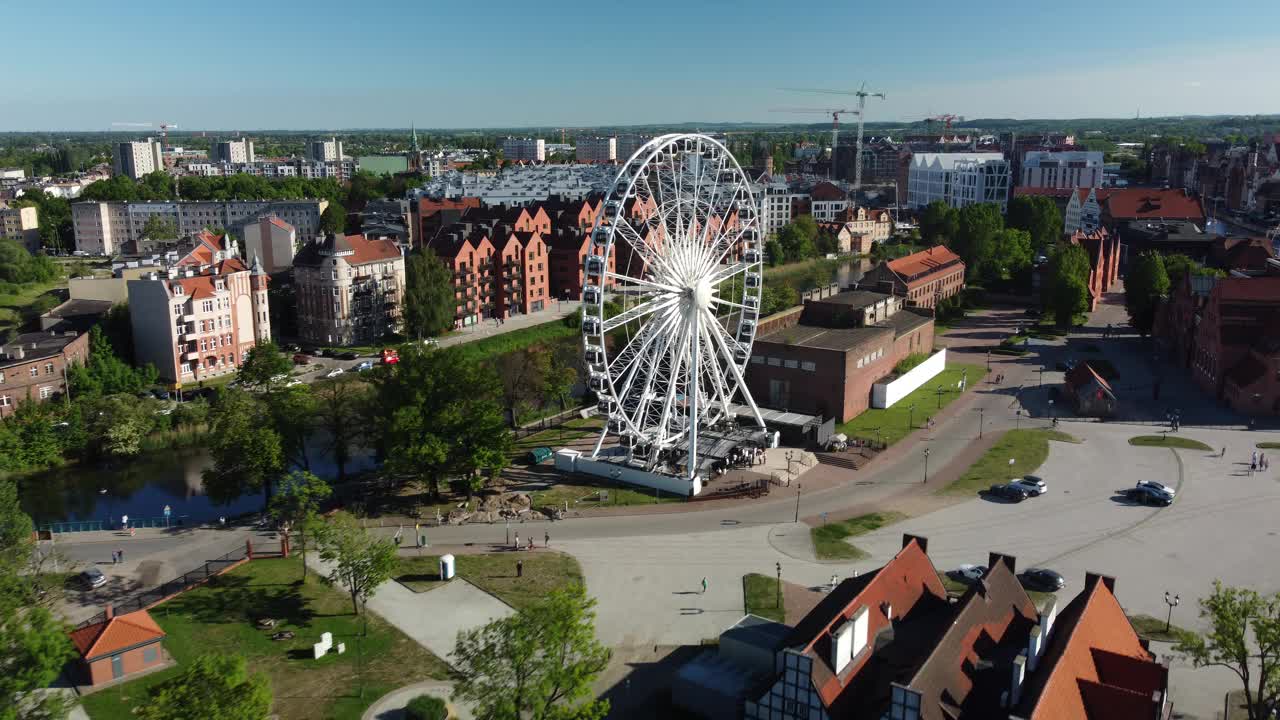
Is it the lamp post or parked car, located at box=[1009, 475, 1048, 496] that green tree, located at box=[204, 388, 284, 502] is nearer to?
parked car, located at box=[1009, 475, 1048, 496]

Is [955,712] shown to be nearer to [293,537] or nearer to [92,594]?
[293,537]

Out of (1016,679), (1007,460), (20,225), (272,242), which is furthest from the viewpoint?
(20,225)

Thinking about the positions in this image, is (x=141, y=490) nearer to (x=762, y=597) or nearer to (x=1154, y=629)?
(x=762, y=597)

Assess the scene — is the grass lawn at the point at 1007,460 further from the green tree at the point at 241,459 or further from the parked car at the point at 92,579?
the parked car at the point at 92,579

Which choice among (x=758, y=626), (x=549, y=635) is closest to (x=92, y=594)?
(x=549, y=635)

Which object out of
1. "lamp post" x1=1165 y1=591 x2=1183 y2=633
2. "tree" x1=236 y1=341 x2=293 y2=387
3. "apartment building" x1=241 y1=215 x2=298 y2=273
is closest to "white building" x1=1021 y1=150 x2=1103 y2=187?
"apartment building" x1=241 y1=215 x2=298 y2=273

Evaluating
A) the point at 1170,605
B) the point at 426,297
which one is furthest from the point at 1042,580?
the point at 426,297

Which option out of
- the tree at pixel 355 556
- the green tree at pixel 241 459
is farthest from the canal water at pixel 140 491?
the tree at pixel 355 556
